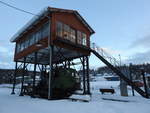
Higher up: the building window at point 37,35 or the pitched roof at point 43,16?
the pitched roof at point 43,16

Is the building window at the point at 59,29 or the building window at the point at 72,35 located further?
the building window at the point at 72,35

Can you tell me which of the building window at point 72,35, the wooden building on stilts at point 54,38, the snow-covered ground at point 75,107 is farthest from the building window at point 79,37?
the snow-covered ground at point 75,107

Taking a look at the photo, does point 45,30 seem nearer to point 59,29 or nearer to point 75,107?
point 59,29

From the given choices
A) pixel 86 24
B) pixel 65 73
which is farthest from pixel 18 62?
pixel 86 24

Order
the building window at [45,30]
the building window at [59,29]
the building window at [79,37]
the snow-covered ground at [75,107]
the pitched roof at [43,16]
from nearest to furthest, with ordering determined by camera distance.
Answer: the snow-covered ground at [75,107], the pitched roof at [43,16], the building window at [59,29], the building window at [45,30], the building window at [79,37]

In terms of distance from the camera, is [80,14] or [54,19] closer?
[54,19]

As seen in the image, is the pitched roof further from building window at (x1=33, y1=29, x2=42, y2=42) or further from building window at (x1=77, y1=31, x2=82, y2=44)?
building window at (x1=77, y1=31, x2=82, y2=44)

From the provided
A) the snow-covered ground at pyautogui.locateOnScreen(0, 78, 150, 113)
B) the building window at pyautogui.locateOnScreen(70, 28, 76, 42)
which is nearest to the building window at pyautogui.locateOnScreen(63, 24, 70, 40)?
the building window at pyautogui.locateOnScreen(70, 28, 76, 42)

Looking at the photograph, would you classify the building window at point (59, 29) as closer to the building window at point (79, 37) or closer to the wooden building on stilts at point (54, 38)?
the wooden building on stilts at point (54, 38)

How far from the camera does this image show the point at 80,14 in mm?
18828

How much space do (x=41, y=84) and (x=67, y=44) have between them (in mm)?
6702

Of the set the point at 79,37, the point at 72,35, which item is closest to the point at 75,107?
the point at 72,35

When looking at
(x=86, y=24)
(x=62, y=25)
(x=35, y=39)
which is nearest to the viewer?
(x=62, y=25)
